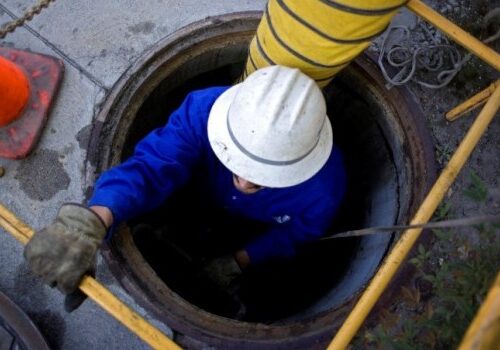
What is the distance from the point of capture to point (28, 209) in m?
2.58

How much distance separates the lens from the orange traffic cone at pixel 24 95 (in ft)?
8.28

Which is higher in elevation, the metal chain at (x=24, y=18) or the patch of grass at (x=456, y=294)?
the metal chain at (x=24, y=18)

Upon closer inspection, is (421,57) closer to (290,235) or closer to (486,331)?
(290,235)

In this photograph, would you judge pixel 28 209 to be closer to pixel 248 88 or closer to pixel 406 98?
pixel 248 88

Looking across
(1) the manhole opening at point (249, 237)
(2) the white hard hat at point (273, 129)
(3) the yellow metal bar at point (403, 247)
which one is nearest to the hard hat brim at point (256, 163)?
(2) the white hard hat at point (273, 129)

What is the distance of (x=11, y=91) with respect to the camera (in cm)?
251

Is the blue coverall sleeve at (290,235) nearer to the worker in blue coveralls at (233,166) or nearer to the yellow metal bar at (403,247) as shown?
the worker in blue coveralls at (233,166)

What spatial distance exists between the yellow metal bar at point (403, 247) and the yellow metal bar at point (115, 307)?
665 millimetres

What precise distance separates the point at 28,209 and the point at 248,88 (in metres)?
1.42

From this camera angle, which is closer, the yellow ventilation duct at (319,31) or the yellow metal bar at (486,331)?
the yellow metal bar at (486,331)

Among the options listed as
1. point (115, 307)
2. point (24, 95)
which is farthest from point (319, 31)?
point (24, 95)

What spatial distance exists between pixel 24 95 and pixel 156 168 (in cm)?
91

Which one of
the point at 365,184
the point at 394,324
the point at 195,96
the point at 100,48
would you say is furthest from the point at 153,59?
the point at 394,324

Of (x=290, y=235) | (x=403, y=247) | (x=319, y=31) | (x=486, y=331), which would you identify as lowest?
(x=290, y=235)
